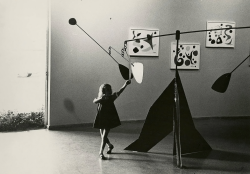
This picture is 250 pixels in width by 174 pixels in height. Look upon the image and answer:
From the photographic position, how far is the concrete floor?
3.73 metres

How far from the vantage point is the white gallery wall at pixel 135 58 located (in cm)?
592

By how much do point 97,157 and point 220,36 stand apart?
4.00 meters

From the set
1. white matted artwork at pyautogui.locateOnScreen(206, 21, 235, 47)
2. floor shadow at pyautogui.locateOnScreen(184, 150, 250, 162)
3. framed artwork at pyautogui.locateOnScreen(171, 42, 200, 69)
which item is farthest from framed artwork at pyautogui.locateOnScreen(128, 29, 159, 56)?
floor shadow at pyautogui.locateOnScreen(184, 150, 250, 162)

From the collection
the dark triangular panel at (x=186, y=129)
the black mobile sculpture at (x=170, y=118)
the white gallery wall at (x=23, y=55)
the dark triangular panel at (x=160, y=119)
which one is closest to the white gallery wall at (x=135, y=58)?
the white gallery wall at (x=23, y=55)

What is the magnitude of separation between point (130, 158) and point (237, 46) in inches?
160

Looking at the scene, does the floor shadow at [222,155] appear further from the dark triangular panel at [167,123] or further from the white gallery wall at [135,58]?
the white gallery wall at [135,58]

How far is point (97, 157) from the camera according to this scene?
4.19m

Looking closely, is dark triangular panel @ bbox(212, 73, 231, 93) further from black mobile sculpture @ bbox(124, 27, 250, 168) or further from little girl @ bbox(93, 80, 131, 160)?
little girl @ bbox(93, 80, 131, 160)

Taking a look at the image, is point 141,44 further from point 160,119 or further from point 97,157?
point 97,157

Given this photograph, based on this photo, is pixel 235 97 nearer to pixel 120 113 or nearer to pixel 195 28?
pixel 195 28

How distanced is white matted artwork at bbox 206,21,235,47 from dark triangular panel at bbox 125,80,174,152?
118 inches

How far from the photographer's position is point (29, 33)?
220 inches

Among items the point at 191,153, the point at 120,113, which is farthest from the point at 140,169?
the point at 120,113

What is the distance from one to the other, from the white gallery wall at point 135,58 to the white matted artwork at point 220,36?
10 cm
